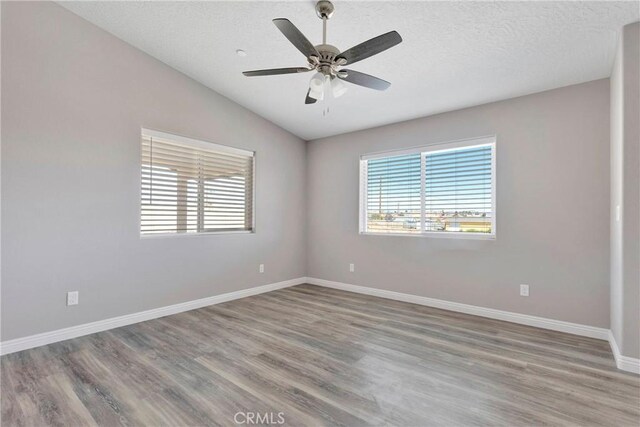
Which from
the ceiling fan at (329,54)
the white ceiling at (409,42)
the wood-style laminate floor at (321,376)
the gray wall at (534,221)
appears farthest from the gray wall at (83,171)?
the gray wall at (534,221)

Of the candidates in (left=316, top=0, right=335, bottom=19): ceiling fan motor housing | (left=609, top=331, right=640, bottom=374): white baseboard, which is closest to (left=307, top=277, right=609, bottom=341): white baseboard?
(left=609, top=331, right=640, bottom=374): white baseboard

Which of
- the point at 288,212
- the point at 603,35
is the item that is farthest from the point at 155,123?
the point at 603,35

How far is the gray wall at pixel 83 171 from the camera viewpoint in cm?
271

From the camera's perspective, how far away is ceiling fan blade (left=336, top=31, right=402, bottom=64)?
190cm

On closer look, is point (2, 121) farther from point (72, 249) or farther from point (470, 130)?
point (470, 130)

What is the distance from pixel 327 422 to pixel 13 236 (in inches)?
117

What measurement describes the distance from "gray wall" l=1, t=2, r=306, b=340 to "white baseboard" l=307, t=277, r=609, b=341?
2.25 m

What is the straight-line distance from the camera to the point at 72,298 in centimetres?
301

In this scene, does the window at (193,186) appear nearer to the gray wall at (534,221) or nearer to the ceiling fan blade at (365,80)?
the gray wall at (534,221)

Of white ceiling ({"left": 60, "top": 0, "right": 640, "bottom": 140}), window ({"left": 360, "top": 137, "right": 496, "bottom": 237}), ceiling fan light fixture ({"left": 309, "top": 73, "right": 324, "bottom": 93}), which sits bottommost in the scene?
window ({"left": 360, "top": 137, "right": 496, "bottom": 237})

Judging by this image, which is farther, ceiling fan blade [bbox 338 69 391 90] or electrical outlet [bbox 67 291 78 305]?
electrical outlet [bbox 67 291 78 305]

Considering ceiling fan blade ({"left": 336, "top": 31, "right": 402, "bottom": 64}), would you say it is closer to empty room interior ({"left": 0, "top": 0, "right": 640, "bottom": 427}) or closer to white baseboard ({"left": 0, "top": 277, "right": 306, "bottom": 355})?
empty room interior ({"left": 0, "top": 0, "right": 640, "bottom": 427})

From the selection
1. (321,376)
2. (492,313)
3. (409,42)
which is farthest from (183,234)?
(492,313)

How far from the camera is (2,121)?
8.65 ft
